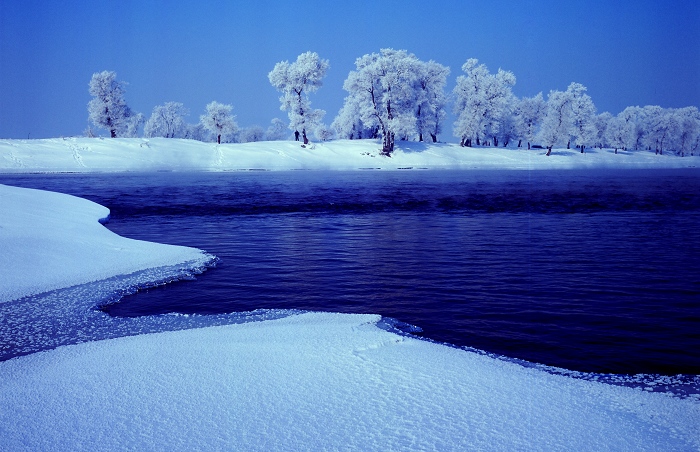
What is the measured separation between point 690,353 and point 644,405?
2.94 meters

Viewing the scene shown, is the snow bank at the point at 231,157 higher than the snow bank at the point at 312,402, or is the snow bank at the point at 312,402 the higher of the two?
the snow bank at the point at 231,157

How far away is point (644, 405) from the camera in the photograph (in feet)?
19.2

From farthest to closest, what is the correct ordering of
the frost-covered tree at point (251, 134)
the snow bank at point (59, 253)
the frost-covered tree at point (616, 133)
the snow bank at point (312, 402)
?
1. the frost-covered tree at point (251, 134)
2. the frost-covered tree at point (616, 133)
3. the snow bank at point (59, 253)
4. the snow bank at point (312, 402)

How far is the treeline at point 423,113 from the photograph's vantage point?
79.4m

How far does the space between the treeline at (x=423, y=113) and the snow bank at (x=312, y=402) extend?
71017 millimetres

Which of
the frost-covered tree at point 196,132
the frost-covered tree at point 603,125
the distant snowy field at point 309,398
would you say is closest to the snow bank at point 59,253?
the distant snowy field at point 309,398

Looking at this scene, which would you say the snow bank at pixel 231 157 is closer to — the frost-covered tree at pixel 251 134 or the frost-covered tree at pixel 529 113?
the frost-covered tree at pixel 529 113

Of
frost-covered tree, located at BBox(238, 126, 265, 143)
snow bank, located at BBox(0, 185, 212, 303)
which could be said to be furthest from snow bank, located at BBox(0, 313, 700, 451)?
frost-covered tree, located at BBox(238, 126, 265, 143)

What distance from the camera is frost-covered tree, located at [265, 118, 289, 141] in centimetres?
13825

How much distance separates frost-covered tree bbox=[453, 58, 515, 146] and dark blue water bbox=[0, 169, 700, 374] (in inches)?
2528

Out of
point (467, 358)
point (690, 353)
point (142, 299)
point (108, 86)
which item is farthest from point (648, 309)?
point (108, 86)

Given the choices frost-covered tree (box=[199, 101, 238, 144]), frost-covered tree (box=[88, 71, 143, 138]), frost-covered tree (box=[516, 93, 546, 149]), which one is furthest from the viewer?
frost-covered tree (box=[516, 93, 546, 149])

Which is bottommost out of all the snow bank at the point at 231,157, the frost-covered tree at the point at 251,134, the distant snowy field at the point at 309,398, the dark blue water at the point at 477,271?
the dark blue water at the point at 477,271

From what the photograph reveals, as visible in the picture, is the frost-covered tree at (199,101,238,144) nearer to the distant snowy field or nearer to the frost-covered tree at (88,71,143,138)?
the frost-covered tree at (88,71,143,138)
